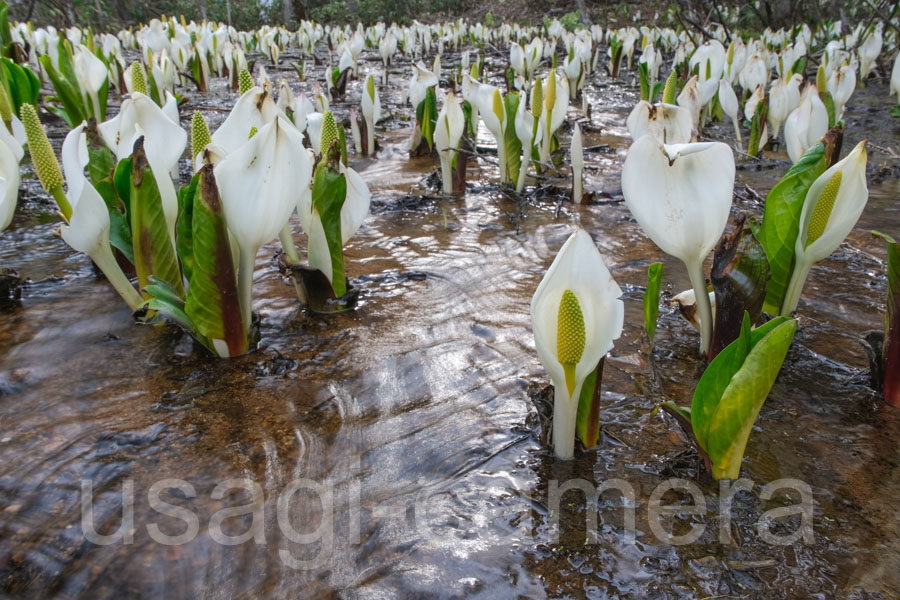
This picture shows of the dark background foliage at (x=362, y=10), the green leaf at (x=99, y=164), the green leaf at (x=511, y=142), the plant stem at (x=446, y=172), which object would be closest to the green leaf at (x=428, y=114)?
the plant stem at (x=446, y=172)

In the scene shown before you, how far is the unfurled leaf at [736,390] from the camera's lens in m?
1.08

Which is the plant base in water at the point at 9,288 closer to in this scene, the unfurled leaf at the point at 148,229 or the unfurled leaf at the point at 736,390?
the unfurled leaf at the point at 148,229

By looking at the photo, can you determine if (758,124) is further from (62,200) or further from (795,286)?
(62,200)

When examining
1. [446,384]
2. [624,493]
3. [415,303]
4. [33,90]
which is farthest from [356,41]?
[624,493]

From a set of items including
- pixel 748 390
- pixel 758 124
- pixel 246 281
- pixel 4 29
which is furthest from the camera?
pixel 4 29

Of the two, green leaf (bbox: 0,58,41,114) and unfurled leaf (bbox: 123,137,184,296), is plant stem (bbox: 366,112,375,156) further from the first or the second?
unfurled leaf (bbox: 123,137,184,296)

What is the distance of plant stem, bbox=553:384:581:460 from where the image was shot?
1.24m

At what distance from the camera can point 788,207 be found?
4.94 ft

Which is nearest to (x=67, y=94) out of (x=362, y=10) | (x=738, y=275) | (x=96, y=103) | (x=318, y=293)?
(x=96, y=103)

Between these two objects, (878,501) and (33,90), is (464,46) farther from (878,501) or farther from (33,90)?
(878,501)

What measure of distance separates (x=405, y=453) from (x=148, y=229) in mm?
971

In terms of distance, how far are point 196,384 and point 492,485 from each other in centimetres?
82

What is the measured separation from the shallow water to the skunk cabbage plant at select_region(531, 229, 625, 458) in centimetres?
26

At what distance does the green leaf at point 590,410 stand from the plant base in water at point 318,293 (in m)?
0.96
